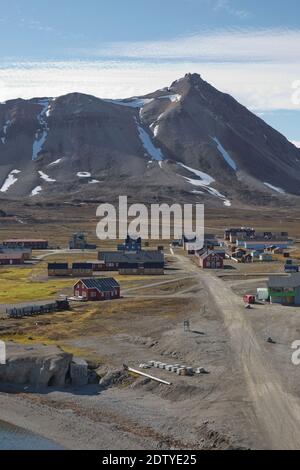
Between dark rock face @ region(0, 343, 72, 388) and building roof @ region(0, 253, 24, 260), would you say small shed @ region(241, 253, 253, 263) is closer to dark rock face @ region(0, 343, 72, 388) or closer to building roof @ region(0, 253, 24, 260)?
building roof @ region(0, 253, 24, 260)

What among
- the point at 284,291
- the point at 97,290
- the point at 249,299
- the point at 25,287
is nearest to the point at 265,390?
the point at 249,299

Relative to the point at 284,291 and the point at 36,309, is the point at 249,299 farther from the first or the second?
the point at 36,309

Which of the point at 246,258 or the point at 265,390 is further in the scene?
the point at 246,258

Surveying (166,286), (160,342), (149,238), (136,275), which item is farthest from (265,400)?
Answer: (149,238)

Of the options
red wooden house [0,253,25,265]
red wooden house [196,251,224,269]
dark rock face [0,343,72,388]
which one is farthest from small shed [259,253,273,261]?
dark rock face [0,343,72,388]

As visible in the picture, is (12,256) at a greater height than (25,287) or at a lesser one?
greater

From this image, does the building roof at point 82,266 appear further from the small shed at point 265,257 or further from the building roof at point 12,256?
the small shed at point 265,257

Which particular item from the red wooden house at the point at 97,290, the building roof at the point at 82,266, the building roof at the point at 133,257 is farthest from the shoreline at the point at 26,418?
the building roof at the point at 133,257
